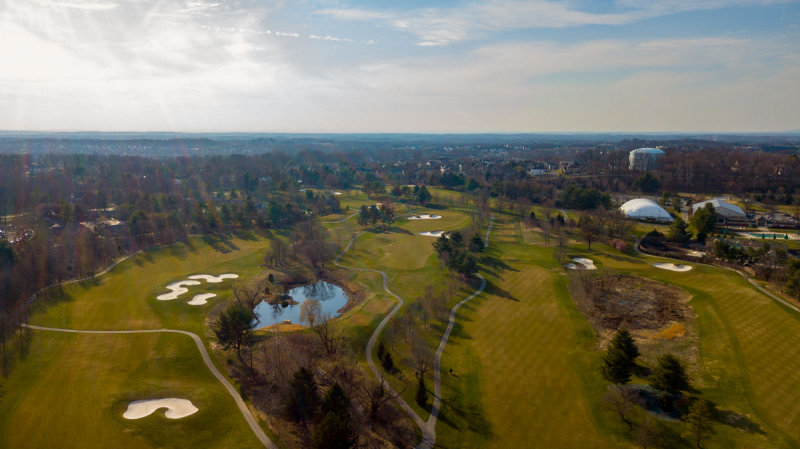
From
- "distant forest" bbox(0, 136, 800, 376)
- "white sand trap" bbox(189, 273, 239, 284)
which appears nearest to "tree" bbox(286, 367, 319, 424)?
"distant forest" bbox(0, 136, 800, 376)

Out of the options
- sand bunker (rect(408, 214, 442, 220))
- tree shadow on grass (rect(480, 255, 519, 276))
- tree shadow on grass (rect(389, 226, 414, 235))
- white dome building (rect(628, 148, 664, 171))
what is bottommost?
tree shadow on grass (rect(480, 255, 519, 276))

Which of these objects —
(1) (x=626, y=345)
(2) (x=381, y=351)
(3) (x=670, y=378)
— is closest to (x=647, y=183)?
(1) (x=626, y=345)

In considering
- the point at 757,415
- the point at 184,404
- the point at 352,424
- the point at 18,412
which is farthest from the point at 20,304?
the point at 757,415

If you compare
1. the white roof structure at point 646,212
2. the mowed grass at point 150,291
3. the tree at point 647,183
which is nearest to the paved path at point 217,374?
the mowed grass at point 150,291

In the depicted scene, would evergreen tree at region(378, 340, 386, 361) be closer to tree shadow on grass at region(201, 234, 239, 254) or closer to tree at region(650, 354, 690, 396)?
tree at region(650, 354, 690, 396)

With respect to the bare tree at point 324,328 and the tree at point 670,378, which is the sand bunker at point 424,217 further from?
the tree at point 670,378
